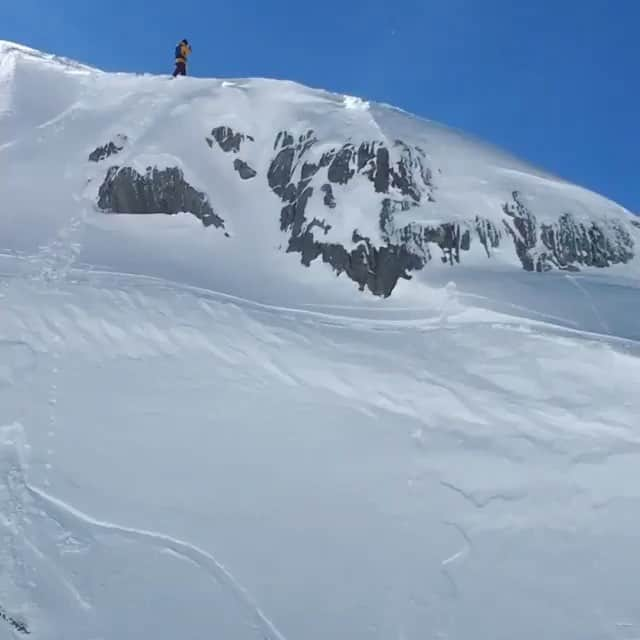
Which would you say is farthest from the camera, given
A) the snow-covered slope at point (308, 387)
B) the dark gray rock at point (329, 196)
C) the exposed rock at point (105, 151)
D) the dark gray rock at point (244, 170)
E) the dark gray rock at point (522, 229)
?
the dark gray rock at point (244, 170)

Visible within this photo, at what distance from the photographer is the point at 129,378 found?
1454cm

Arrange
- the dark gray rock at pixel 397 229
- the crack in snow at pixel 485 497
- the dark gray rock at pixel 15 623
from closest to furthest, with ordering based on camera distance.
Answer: the dark gray rock at pixel 15 623, the crack in snow at pixel 485 497, the dark gray rock at pixel 397 229

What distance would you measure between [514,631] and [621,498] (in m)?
3.54

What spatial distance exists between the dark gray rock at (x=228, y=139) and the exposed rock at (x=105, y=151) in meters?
3.37

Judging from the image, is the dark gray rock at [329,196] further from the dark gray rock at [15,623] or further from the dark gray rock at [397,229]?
the dark gray rock at [15,623]

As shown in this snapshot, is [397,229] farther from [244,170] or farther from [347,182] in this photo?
[244,170]

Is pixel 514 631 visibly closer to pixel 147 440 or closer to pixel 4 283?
pixel 147 440

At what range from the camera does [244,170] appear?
30234mm

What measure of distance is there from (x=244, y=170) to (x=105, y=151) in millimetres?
5025

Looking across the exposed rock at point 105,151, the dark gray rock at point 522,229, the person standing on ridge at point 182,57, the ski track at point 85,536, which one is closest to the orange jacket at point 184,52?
the person standing on ridge at point 182,57

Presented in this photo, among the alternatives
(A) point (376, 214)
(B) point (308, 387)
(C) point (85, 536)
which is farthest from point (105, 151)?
(C) point (85, 536)

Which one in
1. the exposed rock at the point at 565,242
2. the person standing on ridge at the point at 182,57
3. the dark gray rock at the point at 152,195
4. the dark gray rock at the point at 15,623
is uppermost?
the person standing on ridge at the point at 182,57

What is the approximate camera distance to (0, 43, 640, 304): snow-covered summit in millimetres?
24875

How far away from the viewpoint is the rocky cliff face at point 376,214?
972 inches
